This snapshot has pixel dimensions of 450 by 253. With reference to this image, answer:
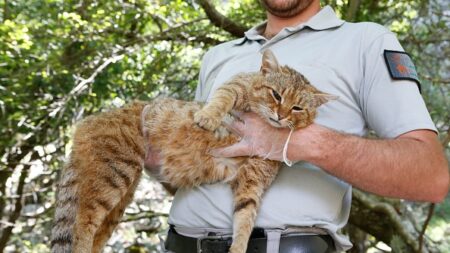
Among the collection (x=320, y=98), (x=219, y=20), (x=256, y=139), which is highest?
(x=320, y=98)

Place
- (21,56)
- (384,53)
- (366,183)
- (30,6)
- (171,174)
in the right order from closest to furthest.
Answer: (366,183) → (384,53) → (171,174) → (21,56) → (30,6)

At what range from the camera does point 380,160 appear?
2.11 metres

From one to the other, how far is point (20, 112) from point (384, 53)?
4532 millimetres

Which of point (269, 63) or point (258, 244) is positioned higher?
point (269, 63)

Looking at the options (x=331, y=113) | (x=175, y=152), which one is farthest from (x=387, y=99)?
(x=175, y=152)

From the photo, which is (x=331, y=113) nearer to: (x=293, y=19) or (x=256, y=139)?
(x=256, y=139)

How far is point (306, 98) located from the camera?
2408 mm

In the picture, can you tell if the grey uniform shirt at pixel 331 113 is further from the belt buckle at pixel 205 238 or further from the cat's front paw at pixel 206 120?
the cat's front paw at pixel 206 120

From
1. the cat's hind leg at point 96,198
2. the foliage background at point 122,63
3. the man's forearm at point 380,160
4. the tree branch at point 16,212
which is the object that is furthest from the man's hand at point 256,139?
the tree branch at point 16,212

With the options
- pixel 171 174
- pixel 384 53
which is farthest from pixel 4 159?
pixel 384 53

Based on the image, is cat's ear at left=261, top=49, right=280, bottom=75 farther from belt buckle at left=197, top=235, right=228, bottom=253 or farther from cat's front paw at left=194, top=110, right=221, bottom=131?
belt buckle at left=197, top=235, right=228, bottom=253

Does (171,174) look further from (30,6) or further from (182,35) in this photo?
(30,6)

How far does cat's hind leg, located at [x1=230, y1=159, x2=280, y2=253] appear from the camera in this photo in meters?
2.25

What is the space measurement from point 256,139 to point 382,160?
0.54m
